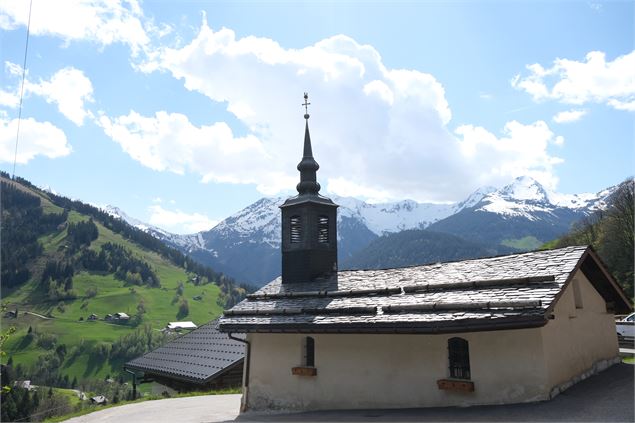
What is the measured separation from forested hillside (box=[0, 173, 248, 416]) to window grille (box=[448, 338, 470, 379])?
362 feet

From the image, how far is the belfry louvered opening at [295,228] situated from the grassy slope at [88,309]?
11442cm

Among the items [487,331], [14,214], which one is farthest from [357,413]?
[14,214]

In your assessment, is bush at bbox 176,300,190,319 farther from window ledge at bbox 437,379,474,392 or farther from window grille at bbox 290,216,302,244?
window ledge at bbox 437,379,474,392

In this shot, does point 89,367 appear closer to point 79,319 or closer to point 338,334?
point 79,319

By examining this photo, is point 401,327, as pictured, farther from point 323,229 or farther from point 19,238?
point 19,238

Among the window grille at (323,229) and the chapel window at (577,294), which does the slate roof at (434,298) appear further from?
the window grille at (323,229)

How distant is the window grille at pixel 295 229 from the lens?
69.5ft

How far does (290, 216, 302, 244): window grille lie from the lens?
69.5ft

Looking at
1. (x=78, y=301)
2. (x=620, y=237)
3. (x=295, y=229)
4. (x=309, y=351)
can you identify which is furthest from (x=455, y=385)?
(x=78, y=301)

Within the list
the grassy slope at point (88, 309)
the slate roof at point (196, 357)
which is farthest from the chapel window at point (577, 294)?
the grassy slope at point (88, 309)

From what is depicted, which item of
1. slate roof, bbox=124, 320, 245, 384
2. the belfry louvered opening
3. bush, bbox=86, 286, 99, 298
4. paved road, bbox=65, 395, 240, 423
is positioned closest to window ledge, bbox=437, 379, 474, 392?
paved road, bbox=65, 395, 240, 423

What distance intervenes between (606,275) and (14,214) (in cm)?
22474

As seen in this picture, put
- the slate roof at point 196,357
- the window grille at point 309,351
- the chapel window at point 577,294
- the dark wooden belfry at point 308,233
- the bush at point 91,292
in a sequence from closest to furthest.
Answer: the chapel window at point 577,294 → the window grille at point 309,351 → the dark wooden belfry at point 308,233 → the slate roof at point 196,357 → the bush at point 91,292

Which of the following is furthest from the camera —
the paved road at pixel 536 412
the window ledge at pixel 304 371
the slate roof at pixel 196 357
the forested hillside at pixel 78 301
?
the forested hillside at pixel 78 301
